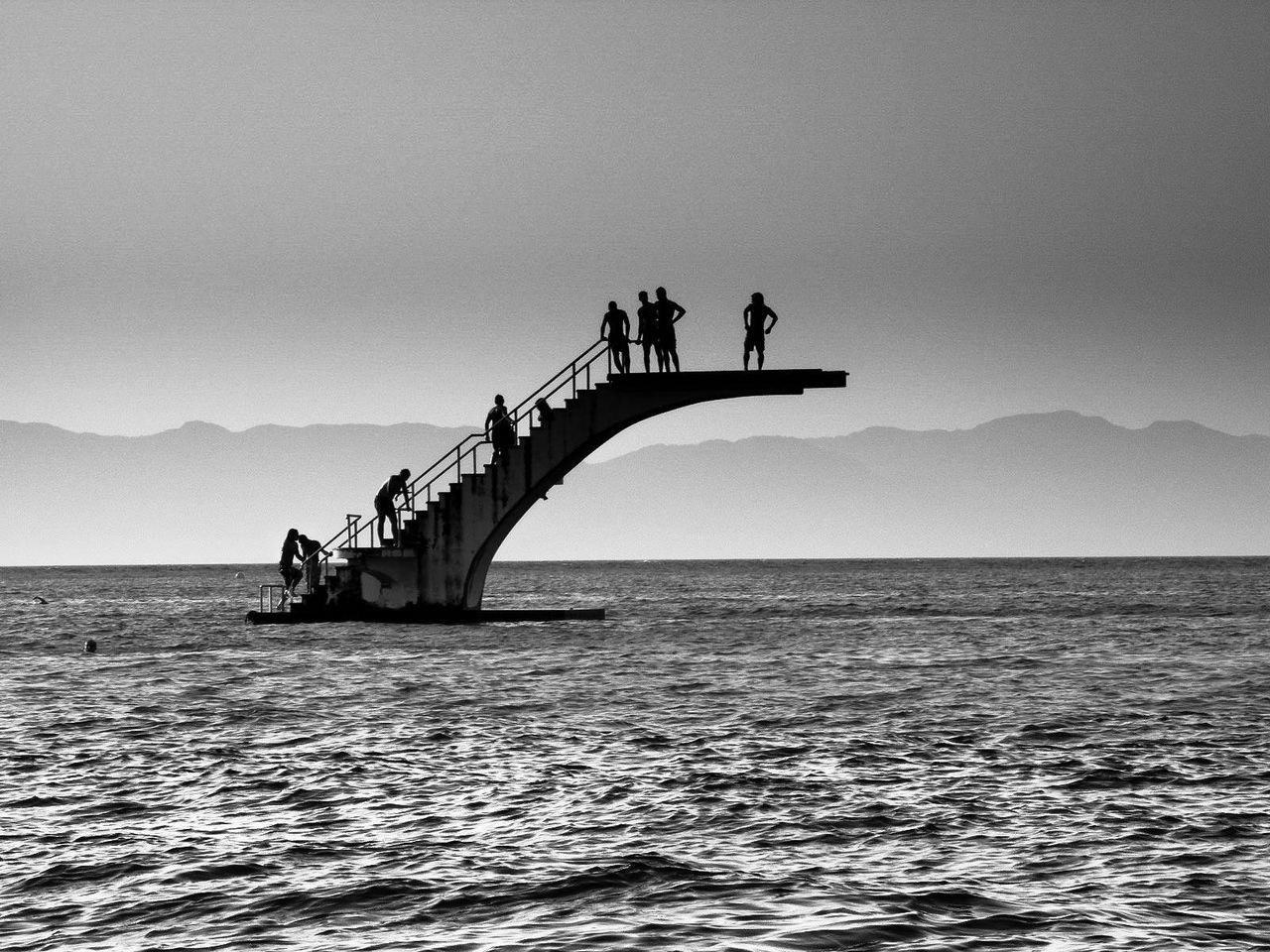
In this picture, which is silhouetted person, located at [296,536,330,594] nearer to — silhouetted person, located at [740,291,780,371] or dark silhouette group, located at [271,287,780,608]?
dark silhouette group, located at [271,287,780,608]

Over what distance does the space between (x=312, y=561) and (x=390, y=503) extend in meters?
2.69

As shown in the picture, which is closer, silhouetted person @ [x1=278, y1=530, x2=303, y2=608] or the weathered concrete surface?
the weathered concrete surface

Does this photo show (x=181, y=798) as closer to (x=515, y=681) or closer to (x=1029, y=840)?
(x=1029, y=840)

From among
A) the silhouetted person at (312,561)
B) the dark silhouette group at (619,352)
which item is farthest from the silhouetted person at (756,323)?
the silhouetted person at (312,561)

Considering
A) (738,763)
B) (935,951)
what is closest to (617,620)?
(738,763)

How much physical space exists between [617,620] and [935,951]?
134ft

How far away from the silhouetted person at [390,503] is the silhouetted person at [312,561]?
198 centimetres

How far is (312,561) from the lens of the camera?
41312mm

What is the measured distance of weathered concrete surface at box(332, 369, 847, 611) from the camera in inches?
1489

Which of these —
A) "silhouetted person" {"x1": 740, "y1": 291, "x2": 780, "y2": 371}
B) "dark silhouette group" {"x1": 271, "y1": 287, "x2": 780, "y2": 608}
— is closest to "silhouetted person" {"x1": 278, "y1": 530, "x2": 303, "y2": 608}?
"dark silhouette group" {"x1": 271, "y1": 287, "x2": 780, "y2": 608}

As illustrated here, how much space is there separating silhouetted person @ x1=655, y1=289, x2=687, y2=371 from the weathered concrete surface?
0.36 metres

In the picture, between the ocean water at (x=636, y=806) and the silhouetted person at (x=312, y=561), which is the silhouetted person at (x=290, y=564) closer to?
the silhouetted person at (x=312, y=561)

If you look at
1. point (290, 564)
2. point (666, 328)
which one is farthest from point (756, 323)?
point (290, 564)

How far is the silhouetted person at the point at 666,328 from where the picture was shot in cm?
3750
